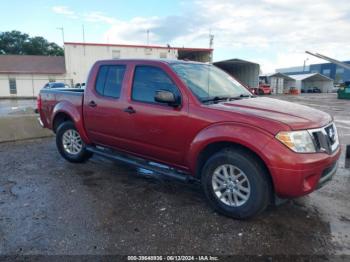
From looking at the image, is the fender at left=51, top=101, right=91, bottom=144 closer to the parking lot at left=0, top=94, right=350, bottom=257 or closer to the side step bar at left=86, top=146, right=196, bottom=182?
the side step bar at left=86, top=146, right=196, bottom=182

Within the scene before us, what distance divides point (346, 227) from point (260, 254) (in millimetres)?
1249

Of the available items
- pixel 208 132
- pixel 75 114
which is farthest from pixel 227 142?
pixel 75 114

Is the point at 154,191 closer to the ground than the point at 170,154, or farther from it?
closer to the ground

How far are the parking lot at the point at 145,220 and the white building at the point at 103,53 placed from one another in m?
31.6

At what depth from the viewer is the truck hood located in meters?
3.24

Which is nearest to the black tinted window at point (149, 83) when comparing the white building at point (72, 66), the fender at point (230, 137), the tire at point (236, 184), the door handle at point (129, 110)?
the door handle at point (129, 110)

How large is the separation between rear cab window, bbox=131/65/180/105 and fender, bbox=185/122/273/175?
77cm

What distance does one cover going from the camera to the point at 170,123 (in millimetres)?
3891

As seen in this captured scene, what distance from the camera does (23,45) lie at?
2341 inches

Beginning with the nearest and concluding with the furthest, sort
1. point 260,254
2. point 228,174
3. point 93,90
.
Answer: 1. point 260,254
2. point 228,174
3. point 93,90

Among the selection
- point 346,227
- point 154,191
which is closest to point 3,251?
point 154,191

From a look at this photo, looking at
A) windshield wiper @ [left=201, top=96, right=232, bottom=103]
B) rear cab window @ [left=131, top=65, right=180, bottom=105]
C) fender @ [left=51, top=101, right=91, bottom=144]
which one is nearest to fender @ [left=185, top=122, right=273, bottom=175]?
windshield wiper @ [left=201, top=96, right=232, bottom=103]

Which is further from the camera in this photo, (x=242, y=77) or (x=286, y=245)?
(x=242, y=77)

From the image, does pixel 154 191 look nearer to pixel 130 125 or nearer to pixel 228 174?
pixel 130 125
